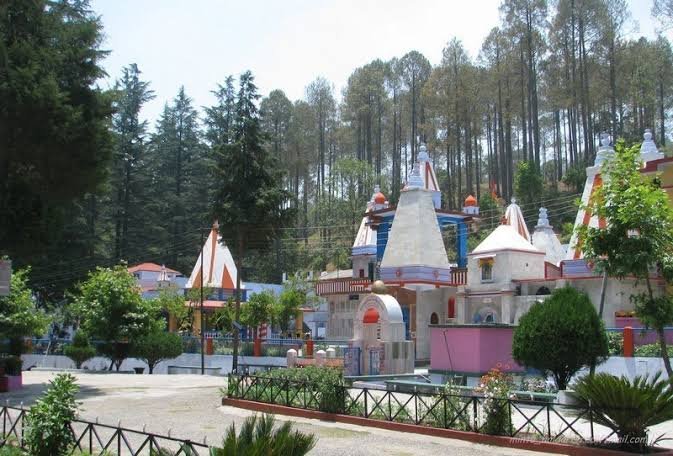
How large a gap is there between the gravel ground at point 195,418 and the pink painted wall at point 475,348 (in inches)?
307

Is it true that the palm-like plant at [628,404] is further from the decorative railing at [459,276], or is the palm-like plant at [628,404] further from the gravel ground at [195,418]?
the decorative railing at [459,276]

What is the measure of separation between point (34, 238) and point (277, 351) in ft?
53.5

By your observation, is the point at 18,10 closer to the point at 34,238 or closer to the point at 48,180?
the point at 48,180

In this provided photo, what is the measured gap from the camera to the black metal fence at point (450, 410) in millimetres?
13031

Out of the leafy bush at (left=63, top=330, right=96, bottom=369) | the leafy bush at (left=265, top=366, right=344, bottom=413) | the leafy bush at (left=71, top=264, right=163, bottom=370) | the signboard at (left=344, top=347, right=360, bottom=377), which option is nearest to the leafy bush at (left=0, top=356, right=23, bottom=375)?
the leafy bush at (left=71, top=264, right=163, bottom=370)

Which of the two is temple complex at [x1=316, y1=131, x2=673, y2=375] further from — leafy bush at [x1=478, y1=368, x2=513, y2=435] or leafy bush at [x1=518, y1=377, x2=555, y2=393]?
leafy bush at [x1=478, y1=368, x2=513, y2=435]

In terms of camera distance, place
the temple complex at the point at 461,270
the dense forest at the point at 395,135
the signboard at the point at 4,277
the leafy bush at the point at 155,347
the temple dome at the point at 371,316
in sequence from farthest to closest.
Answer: the dense forest at the point at 395,135 → the leafy bush at the point at 155,347 → the temple complex at the point at 461,270 → the temple dome at the point at 371,316 → the signboard at the point at 4,277

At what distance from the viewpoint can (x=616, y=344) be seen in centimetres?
2423

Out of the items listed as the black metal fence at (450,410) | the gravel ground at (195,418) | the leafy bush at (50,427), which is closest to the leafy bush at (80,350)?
the gravel ground at (195,418)

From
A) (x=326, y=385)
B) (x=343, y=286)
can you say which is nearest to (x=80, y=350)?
(x=343, y=286)

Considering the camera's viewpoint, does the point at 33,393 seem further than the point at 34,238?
No

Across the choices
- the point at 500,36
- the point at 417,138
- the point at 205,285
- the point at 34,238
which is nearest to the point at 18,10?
the point at 34,238

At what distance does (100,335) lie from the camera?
37438 millimetres

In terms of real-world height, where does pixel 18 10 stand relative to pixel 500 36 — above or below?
below
